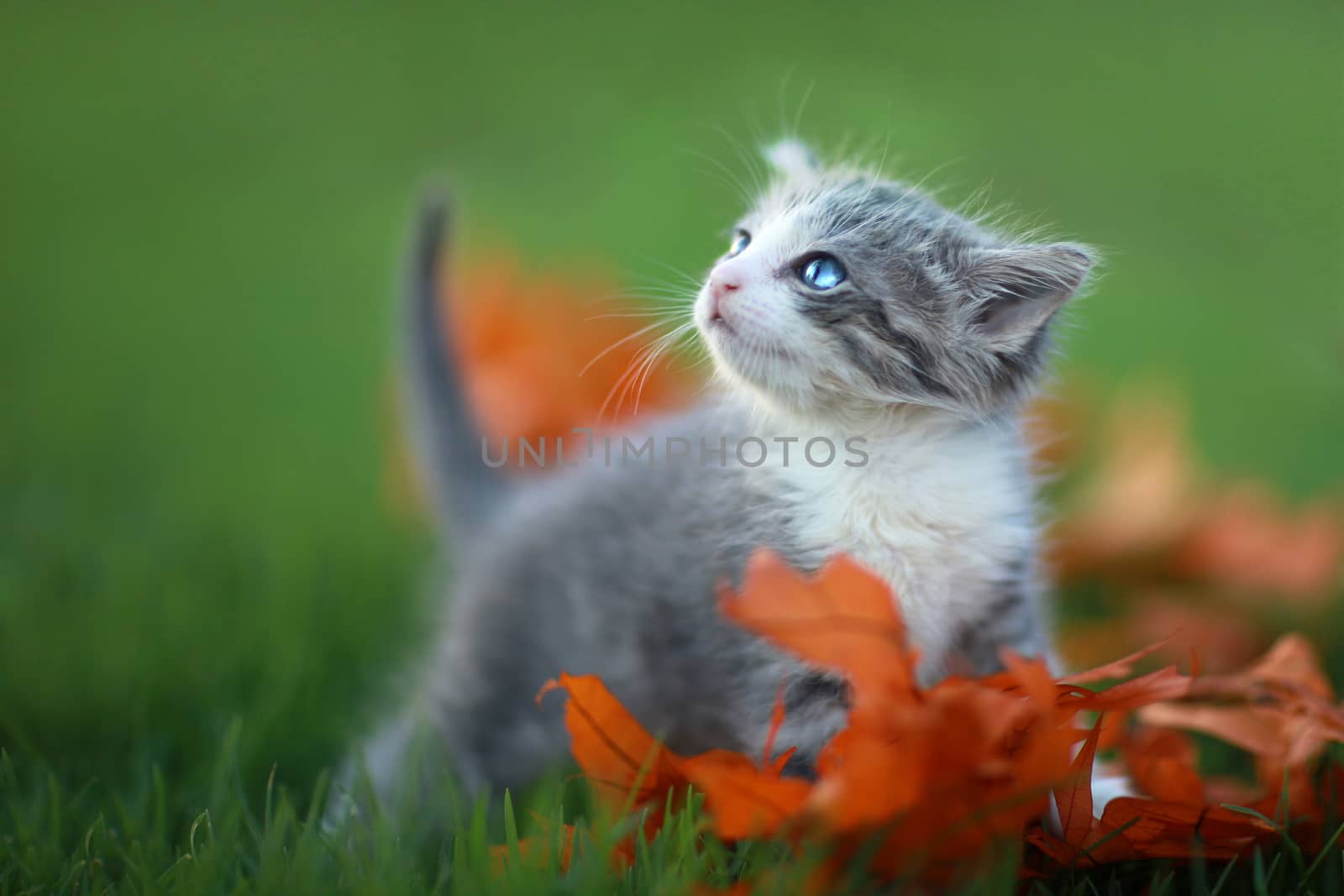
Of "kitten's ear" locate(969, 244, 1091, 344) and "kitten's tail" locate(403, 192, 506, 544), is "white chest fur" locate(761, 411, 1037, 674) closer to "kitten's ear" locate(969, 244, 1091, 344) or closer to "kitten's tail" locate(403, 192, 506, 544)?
"kitten's ear" locate(969, 244, 1091, 344)

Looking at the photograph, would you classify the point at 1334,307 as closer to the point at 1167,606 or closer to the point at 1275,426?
the point at 1275,426

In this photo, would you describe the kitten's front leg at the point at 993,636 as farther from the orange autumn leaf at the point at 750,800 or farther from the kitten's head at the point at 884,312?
the orange autumn leaf at the point at 750,800

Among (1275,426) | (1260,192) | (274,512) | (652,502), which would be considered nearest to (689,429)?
(652,502)

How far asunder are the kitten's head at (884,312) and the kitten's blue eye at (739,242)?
2.7 inches

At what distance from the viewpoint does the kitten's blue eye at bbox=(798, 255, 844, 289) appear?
3.42 ft

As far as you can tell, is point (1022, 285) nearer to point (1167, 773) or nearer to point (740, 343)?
point (740, 343)

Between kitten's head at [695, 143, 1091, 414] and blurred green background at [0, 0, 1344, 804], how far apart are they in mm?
115

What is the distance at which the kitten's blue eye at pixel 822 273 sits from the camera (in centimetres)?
104

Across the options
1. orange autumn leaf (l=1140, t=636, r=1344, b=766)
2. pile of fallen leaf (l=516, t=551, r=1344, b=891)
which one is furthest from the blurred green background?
pile of fallen leaf (l=516, t=551, r=1344, b=891)

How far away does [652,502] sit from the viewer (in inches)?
51.4

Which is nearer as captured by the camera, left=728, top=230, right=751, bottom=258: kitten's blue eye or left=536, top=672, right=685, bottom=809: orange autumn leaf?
left=536, top=672, right=685, bottom=809: orange autumn leaf

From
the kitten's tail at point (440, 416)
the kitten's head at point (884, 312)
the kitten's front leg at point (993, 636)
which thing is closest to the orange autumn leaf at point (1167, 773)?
the kitten's front leg at point (993, 636)

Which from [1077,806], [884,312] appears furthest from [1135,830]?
[884,312]

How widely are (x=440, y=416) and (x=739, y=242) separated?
66 cm
